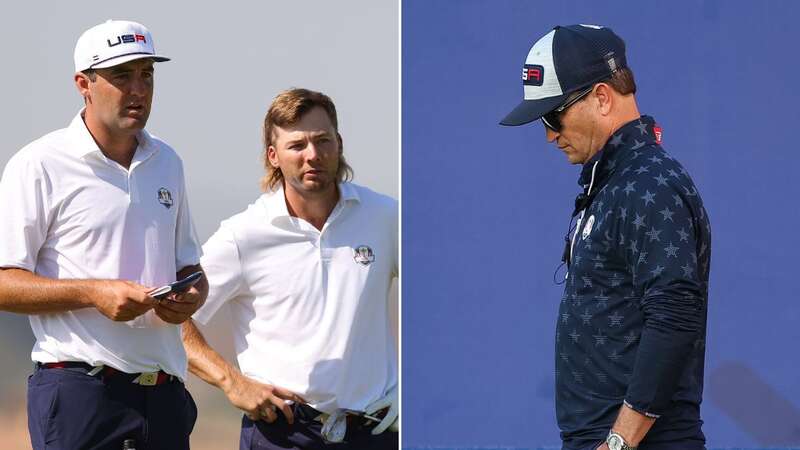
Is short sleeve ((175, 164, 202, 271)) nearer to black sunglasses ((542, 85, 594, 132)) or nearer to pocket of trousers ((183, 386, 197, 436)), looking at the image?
pocket of trousers ((183, 386, 197, 436))

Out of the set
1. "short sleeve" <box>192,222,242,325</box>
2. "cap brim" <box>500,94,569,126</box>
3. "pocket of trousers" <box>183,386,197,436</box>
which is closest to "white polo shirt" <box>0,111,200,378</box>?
"pocket of trousers" <box>183,386,197,436</box>

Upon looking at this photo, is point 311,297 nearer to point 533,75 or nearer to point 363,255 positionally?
point 363,255

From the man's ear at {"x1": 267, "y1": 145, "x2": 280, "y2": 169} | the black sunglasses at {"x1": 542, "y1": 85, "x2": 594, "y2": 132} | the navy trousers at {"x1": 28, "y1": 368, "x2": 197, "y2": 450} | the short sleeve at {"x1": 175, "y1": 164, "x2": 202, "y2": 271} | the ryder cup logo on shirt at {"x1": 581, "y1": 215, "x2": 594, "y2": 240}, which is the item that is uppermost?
the black sunglasses at {"x1": 542, "y1": 85, "x2": 594, "y2": 132}

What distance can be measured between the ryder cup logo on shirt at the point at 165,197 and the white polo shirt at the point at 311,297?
1.09ft

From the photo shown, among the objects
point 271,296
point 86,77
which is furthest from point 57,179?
point 271,296

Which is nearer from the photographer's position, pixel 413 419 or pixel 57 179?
pixel 57 179

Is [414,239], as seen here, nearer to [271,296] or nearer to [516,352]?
[516,352]

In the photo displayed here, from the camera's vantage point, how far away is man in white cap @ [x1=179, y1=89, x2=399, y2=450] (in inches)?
117

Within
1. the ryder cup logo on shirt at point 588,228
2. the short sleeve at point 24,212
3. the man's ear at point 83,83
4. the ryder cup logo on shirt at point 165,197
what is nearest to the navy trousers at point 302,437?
the ryder cup logo on shirt at point 165,197

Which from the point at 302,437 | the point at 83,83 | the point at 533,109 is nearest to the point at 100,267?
the point at 83,83

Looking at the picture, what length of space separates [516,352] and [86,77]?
1.84 meters

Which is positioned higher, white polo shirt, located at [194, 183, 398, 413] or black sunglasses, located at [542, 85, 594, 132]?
black sunglasses, located at [542, 85, 594, 132]

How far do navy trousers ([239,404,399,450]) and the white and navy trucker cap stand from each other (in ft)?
3.94

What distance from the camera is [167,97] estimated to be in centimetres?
362
